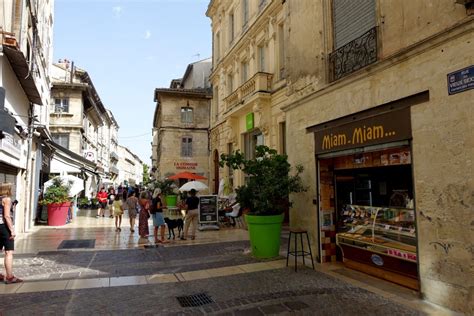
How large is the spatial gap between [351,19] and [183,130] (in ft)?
78.4

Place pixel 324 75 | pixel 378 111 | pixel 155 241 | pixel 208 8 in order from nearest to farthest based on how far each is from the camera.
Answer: pixel 378 111
pixel 324 75
pixel 155 241
pixel 208 8

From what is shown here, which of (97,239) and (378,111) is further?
(97,239)

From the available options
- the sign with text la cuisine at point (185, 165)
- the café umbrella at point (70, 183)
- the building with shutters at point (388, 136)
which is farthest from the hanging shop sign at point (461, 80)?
the sign with text la cuisine at point (185, 165)

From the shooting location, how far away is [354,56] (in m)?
6.43

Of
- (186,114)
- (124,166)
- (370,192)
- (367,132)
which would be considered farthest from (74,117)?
(124,166)

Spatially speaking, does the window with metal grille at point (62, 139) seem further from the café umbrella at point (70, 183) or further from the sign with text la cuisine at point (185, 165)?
the café umbrella at point (70, 183)

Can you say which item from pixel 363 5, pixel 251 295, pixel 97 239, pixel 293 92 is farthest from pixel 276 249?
pixel 97 239

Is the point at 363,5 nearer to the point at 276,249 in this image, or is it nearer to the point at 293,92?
the point at 293,92

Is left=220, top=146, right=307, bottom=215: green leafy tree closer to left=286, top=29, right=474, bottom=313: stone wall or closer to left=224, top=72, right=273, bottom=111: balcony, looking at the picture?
left=286, top=29, right=474, bottom=313: stone wall

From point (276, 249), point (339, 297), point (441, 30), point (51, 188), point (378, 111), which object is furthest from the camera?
point (51, 188)

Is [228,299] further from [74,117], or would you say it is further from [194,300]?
[74,117]

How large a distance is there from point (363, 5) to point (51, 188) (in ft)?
45.6

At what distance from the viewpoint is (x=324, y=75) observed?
23.4ft

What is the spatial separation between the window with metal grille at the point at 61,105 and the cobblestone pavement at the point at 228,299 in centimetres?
2540
